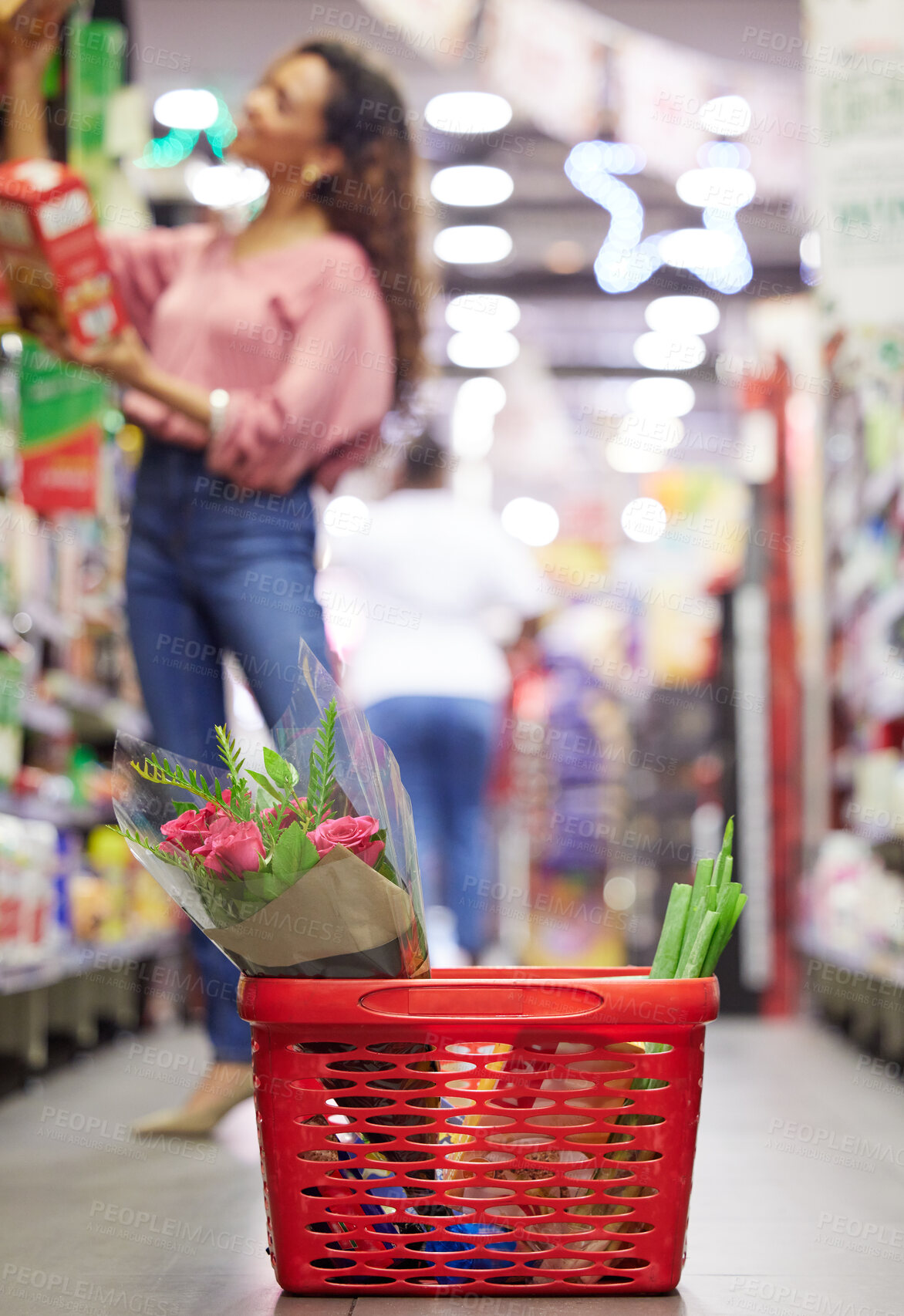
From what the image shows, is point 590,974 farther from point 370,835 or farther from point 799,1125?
point 799,1125

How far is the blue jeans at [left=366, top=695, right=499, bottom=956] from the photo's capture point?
11.2 feet

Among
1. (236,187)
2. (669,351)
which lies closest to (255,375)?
(236,187)

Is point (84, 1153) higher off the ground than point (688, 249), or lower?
lower

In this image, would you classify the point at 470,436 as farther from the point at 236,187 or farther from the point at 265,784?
the point at 265,784

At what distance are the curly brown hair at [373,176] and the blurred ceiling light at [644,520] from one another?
510 cm

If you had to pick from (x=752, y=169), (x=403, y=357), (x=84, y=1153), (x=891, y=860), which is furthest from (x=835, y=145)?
(x=84, y=1153)

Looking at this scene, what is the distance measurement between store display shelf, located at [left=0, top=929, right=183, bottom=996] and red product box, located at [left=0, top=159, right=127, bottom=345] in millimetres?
1381

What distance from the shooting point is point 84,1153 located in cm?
234

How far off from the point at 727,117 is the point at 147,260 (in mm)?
2652

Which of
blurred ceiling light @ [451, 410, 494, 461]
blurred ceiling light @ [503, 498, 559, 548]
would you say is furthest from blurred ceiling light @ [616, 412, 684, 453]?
blurred ceiling light @ [503, 498, 559, 548]

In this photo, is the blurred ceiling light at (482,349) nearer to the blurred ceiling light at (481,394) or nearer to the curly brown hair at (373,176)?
the blurred ceiling light at (481,394)

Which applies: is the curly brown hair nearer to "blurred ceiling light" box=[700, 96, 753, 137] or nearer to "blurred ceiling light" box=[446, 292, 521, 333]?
"blurred ceiling light" box=[700, 96, 753, 137]

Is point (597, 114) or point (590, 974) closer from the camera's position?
Result: point (590, 974)

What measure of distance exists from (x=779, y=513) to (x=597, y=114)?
5.94ft
